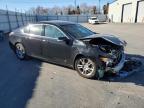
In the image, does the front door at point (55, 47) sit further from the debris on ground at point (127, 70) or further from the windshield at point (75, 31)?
the debris on ground at point (127, 70)

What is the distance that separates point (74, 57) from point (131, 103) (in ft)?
8.01

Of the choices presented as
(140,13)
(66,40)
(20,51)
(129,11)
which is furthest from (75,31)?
(129,11)

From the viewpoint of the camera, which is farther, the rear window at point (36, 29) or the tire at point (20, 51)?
the tire at point (20, 51)

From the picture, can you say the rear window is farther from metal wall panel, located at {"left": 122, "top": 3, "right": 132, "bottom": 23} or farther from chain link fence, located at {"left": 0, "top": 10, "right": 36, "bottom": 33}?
metal wall panel, located at {"left": 122, "top": 3, "right": 132, "bottom": 23}

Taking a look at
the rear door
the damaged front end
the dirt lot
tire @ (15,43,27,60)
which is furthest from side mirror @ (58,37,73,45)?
tire @ (15,43,27,60)

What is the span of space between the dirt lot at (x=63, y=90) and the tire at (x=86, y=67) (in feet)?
0.56

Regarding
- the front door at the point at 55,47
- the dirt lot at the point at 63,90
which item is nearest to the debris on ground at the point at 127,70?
the dirt lot at the point at 63,90

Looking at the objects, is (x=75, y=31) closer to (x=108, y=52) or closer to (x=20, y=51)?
(x=108, y=52)

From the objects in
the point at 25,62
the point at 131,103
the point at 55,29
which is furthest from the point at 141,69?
the point at 25,62

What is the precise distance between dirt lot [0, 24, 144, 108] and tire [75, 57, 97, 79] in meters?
0.17

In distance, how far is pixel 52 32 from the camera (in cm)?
696

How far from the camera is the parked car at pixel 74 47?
5684 mm

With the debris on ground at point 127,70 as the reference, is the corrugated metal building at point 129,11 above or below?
above

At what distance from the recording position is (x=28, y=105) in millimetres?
4309
